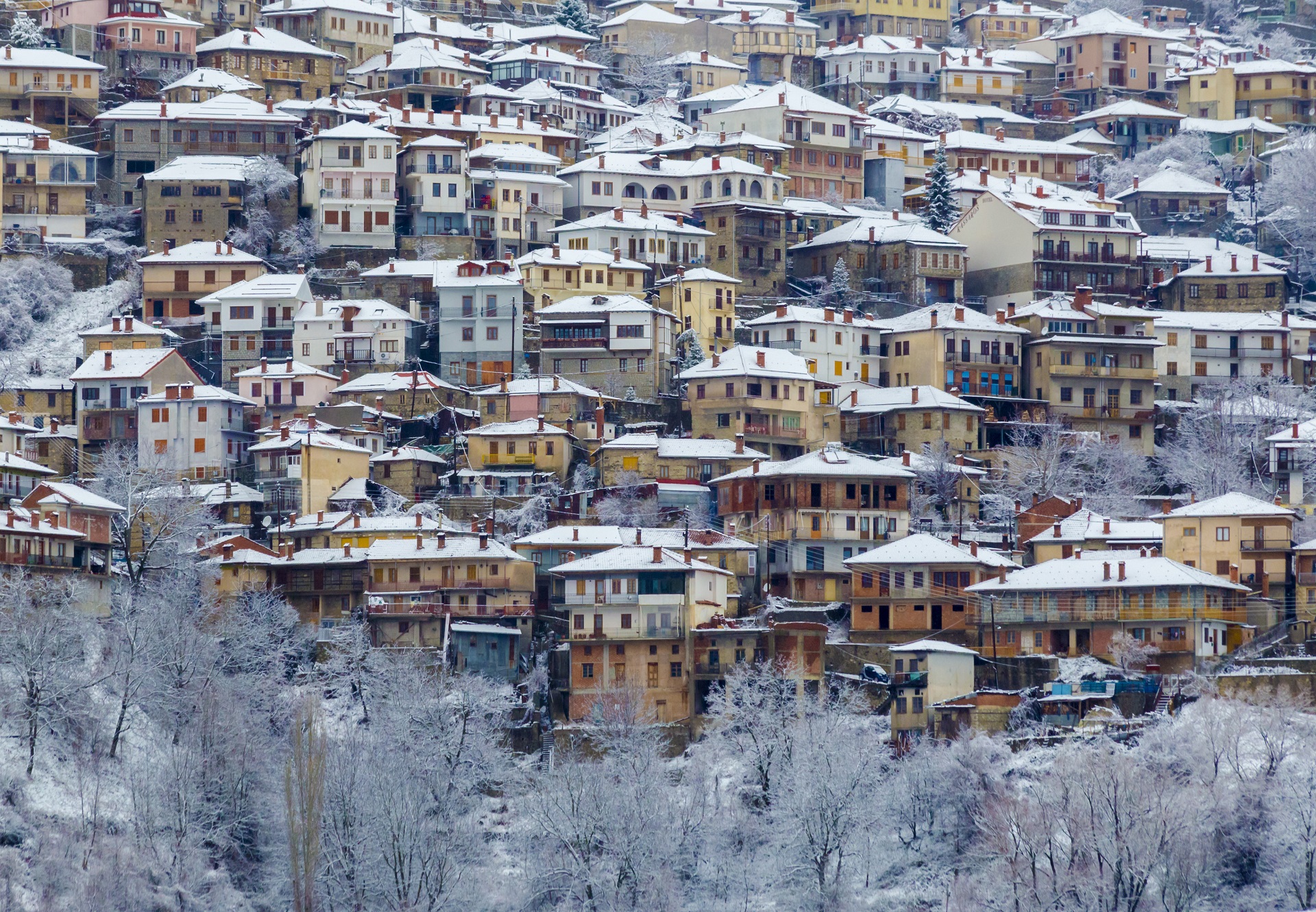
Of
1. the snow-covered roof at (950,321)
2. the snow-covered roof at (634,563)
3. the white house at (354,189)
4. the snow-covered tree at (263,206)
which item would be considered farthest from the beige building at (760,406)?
the snow-covered tree at (263,206)

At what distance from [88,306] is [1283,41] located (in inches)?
3268

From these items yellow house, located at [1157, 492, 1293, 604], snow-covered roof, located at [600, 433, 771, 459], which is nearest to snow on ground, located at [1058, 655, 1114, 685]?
yellow house, located at [1157, 492, 1293, 604]

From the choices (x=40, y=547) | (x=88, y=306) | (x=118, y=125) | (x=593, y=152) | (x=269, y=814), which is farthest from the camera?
(x=593, y=152)

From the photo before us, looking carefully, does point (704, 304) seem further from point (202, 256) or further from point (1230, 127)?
point (1230, 127)

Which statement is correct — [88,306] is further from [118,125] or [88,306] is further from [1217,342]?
[1217,342]

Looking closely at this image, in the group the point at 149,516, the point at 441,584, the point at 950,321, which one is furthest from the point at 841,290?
the point at 149,516

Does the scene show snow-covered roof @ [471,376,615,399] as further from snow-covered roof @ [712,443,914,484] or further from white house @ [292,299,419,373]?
snow-covered roof @ [712,443,914,484]

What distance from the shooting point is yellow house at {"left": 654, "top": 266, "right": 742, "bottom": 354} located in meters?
116

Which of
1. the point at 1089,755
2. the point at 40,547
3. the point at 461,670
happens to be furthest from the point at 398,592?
the point at 1089,755

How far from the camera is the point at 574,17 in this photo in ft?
516

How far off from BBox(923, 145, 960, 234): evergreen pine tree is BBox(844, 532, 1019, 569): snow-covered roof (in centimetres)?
3555

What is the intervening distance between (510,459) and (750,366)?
10532 mm

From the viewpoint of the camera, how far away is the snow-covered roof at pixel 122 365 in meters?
106

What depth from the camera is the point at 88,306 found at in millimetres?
117312
